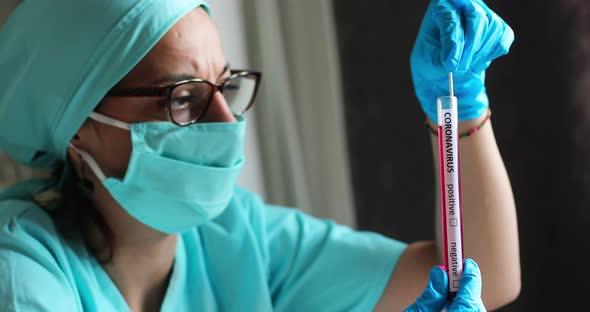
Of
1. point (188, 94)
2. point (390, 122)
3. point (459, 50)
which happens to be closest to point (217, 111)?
point (188, 94)

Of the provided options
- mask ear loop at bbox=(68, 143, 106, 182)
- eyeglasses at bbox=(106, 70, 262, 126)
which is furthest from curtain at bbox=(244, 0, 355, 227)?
mask ear loop at bbox=(68, 143, 106, 182)

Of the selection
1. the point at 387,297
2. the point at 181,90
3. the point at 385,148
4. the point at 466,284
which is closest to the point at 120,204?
the point at 181,90

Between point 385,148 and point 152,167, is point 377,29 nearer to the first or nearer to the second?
point 385,148

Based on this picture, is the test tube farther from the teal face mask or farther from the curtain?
the curtain

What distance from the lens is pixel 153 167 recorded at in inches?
43.6

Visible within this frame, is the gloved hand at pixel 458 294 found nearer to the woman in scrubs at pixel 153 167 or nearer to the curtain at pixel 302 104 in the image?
the woman in scrubs at pixel 153 167

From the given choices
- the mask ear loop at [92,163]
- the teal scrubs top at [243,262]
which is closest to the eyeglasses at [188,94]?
the mask ear loop at [92,163]

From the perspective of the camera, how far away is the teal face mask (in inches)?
43.6

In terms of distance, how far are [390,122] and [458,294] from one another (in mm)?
830

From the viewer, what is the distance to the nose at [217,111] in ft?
3.80

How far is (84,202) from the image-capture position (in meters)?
1.24

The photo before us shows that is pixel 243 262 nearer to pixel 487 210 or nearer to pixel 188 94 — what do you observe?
pixel 188 94

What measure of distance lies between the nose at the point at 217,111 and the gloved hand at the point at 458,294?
0.50 meters

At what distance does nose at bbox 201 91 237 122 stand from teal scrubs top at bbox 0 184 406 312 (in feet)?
0.88
